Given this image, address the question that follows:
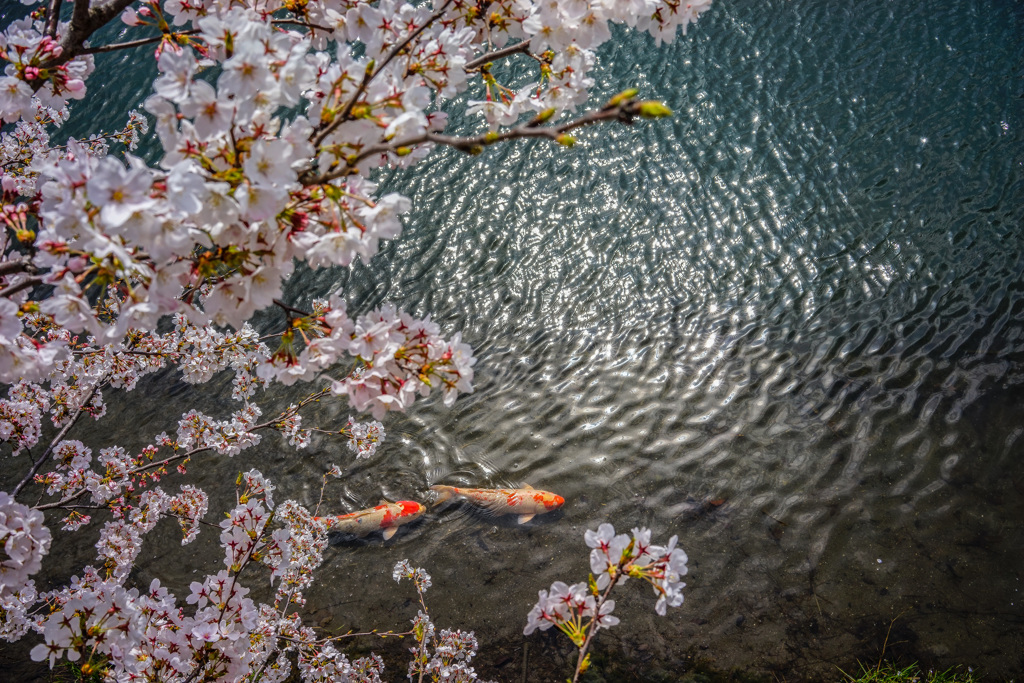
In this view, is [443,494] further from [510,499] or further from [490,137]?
[490,137]

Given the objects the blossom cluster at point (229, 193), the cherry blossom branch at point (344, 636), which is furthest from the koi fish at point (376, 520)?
the blossom cluster at point (229, 193)

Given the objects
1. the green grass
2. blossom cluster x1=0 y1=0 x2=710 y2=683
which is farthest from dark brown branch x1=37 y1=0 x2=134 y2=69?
the green grass

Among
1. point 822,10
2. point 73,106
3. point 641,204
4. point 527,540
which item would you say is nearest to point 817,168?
point 641,204

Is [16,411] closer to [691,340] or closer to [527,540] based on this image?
[527,540]

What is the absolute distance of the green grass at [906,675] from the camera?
3.17m

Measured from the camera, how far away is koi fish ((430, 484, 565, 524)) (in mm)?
3867

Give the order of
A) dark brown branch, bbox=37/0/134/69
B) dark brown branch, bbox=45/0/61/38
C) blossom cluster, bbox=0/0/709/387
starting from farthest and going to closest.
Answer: dark brown branch, bbox=45/0/61/38 < dark brown branch, bbox=37/0/134/69 < blossom cluster, bbox=0/0/709/387

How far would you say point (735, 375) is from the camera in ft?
14.6

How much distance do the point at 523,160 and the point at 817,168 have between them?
261 cm

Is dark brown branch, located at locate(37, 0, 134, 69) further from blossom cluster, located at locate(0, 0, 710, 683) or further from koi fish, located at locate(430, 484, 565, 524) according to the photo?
koi fish, located at locate(430, 484, 565, 524)

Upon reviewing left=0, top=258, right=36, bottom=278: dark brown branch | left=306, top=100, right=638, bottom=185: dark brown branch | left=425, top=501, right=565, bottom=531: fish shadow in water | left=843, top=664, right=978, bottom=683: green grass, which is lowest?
left=843, top=664, right=978, bottom=683: green grass

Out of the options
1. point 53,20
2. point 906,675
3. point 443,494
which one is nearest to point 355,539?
point 443,494

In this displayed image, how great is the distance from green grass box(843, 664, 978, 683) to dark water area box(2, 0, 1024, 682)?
0.07 m

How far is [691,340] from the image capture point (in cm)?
464
